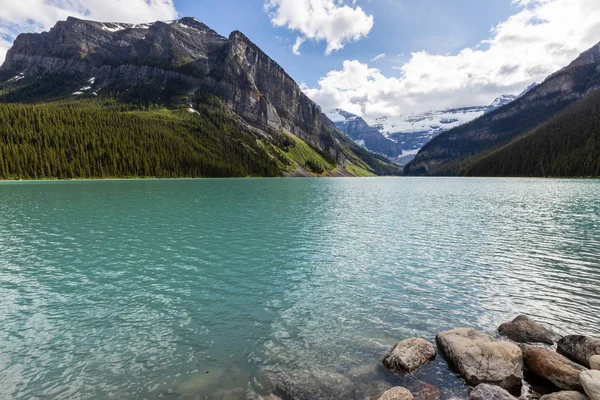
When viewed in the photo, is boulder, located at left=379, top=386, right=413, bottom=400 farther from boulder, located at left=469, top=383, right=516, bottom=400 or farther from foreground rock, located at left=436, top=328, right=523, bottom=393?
foreground rock, located at left=436, top=328, right=523, bottom=393

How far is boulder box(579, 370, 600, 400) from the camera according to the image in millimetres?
9547

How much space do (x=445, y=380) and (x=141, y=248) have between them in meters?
29.2

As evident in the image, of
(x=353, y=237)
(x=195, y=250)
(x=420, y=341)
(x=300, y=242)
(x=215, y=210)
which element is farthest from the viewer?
(x=215, y=210)

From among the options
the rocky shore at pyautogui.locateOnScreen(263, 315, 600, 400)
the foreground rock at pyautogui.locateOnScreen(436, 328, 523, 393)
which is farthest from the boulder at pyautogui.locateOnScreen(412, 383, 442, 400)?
the foreground rock at pyautogui.locateOnScreen(436, 328, 523, 393)

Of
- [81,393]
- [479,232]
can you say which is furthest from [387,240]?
[81,393]

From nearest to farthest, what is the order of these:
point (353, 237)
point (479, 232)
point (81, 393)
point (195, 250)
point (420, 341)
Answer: point (81, 393)
point (420, 341)
point (195, 250)
point (353, 237)
point (479, 232)

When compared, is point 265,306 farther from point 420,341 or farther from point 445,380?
point 445,380

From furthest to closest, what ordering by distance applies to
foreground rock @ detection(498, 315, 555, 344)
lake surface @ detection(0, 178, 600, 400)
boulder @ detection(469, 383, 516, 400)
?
foreground rock @ detection(498, 315, 555, 344), lake surface @ detection(0, 178, 600, 400), boulder @ detection(469, 383, 516, 400)

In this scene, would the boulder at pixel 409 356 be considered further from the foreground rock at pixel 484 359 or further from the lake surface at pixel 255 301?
the foreground rock at pixel 484 359

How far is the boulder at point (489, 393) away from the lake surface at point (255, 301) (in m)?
0.78

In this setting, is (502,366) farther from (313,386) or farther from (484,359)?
(313,386)

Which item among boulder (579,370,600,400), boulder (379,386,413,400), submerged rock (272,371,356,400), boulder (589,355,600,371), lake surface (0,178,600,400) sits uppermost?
boulder (579,370,600,400)

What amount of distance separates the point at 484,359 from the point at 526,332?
4487 millimetres

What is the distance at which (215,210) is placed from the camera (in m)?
59.6
